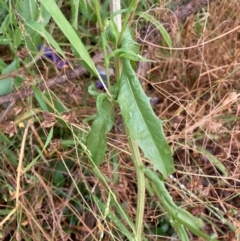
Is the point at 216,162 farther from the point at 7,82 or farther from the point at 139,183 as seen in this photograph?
the point at 7,82

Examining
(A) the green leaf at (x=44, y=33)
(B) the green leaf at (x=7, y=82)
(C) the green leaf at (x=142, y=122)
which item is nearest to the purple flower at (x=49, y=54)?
(B) the green leaf at (x=7, y=82)

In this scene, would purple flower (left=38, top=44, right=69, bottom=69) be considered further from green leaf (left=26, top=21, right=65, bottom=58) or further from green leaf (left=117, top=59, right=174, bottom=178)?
green leaf (left=117, top=59, right=174, bottom=178)

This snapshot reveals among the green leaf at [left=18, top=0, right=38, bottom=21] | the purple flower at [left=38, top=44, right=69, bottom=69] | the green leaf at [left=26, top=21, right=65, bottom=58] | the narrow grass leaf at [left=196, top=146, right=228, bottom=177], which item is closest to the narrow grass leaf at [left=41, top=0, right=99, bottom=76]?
the green leaf at [left=26, top=21, right=65, bottom=58]

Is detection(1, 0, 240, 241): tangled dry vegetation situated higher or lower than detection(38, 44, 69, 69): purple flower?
lower

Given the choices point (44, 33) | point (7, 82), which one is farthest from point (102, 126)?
point (7, 82)

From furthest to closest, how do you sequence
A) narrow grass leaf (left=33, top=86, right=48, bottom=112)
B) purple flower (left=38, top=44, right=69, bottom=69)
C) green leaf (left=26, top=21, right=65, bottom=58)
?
purple flower (left=38, top=44, right=69, bottom=69) < narrow grass leaf (left=33, top=86, right=48, bottom=112) < green leaf (left=26, top=21, right=65, bottom=58)
